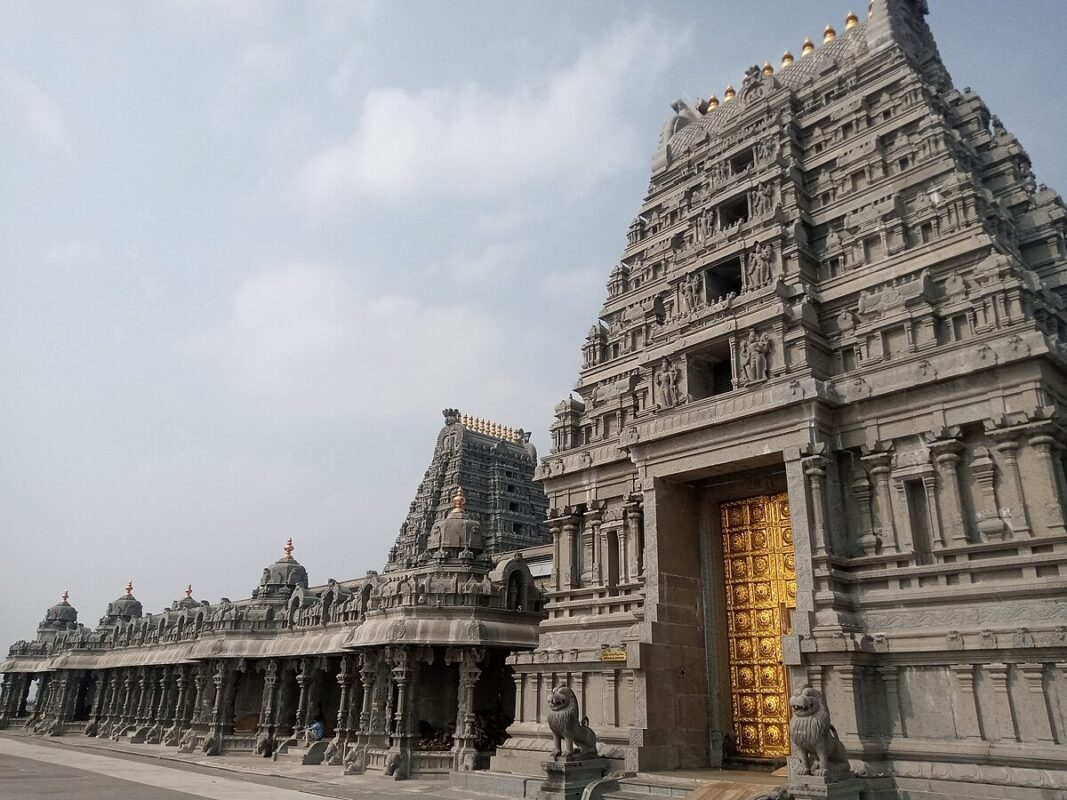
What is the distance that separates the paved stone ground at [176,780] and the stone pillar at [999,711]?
1361 cm

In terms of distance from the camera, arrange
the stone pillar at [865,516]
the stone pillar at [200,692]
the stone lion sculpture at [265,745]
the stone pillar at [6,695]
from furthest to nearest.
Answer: the stone pillar at [6,695] < the stone pillar at [200,692] < the stone lion sculpture at [265,745] < the stone pillar at [865,516]

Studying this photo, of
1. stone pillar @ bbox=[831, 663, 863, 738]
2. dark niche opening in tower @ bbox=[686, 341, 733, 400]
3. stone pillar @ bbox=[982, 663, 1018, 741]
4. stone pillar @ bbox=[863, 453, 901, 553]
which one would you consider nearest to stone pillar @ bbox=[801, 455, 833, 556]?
stone pillar @ bbox=[863, 453, 901, 553]

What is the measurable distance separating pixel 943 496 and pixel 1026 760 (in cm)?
559

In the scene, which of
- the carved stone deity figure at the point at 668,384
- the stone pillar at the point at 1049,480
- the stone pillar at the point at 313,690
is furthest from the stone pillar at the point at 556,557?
the stone pillar at the point at 313,690

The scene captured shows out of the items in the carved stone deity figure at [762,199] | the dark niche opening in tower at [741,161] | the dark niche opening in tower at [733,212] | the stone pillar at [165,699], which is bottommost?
the stone pillar at [165,699]

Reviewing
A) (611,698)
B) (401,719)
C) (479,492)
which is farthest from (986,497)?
(479,492)

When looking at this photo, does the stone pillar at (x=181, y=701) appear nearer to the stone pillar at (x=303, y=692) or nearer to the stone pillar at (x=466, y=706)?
the stone pillar at (x=303, y=692)

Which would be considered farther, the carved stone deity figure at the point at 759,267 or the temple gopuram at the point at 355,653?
the temple gopuram at the point at 355,653

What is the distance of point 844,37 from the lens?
28.6m

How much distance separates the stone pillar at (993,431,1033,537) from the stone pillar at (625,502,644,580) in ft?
32.8

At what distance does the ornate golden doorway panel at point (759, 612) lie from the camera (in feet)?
66.3

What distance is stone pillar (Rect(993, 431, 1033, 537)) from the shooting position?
1616 cm

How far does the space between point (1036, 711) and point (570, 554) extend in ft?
46.2

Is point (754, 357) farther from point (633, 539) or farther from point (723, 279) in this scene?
point (633, 539)
